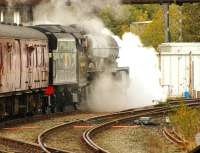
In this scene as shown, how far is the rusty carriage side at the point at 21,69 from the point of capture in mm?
18938

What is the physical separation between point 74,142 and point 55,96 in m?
8.43

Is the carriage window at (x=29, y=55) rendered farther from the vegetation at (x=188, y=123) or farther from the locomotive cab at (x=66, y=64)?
the vegetation at (x=188, y=123)

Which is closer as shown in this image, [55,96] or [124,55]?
[55,96]

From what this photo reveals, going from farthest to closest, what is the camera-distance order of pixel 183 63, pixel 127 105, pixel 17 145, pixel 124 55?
1. pixel 124 55
2. pixel 183 63
3. pixel 127 105
4. pixel 17 145

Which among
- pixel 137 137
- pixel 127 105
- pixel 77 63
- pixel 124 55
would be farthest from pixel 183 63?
pixel 137 137

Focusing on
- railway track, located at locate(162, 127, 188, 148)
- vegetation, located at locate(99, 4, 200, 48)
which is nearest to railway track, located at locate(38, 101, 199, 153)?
railway track, located at locate(162, 127, 188, 148)

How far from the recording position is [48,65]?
23.1 m

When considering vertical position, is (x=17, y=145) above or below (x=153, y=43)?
below

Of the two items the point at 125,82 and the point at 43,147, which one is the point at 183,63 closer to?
the point at 125,82

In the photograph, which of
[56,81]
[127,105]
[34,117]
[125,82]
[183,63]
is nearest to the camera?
[34,117]

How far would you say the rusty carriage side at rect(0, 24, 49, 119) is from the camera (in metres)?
18.9

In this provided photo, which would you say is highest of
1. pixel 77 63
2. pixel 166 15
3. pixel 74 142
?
pixel 166 15

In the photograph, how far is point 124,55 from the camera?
38.8 metres

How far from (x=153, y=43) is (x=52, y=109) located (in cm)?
3582
